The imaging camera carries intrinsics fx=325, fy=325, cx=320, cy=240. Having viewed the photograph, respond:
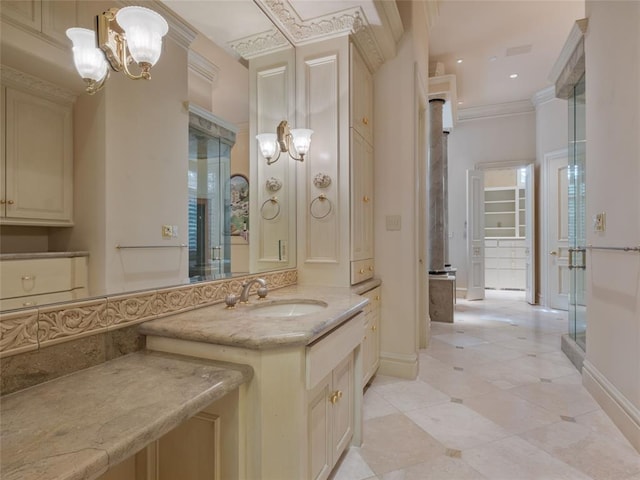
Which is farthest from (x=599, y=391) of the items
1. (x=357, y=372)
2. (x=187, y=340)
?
(x=187, y=340)

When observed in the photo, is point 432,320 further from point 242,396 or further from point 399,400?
point 242,396

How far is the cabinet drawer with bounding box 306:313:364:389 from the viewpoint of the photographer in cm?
116

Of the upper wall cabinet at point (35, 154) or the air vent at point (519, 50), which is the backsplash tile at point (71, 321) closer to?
the upper wall cabinet at point (35, 154)

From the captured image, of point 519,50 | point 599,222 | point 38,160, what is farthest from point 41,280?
point 519,50

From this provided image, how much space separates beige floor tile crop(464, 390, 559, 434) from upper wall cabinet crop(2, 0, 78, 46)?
2869 millimetres

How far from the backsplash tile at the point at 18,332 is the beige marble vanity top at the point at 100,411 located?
0.12 meters

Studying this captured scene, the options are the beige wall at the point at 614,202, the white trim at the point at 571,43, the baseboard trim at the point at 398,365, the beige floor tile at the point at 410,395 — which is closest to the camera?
the beige wall at the point at 614,202

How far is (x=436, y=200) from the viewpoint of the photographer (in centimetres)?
493

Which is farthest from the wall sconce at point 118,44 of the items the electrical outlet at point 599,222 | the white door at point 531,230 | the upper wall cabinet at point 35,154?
the white door at point 531,230

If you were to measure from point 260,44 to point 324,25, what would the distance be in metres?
0.47

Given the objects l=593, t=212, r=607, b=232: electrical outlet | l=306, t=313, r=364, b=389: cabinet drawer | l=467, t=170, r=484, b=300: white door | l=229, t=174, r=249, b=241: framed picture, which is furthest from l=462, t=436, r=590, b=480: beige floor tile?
l=467, t=170, r=484, b=300: white door

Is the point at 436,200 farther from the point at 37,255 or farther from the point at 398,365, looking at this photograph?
the point at 37,255

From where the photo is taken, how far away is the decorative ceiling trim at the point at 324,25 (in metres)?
2.13

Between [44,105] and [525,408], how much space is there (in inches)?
120
